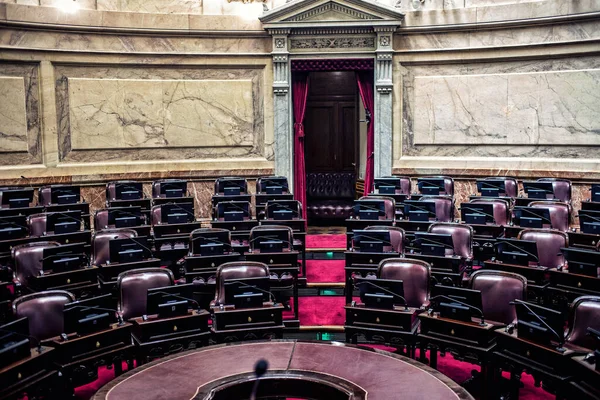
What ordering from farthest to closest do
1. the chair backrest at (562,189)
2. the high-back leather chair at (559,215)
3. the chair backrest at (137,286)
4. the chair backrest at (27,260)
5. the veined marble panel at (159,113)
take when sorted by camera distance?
the veined marble panel at (159,113), the chair backrest at (562,189), the high-back leather chair at (559,215), the chair backrest at (27,260), the chair backrest at (137,286)

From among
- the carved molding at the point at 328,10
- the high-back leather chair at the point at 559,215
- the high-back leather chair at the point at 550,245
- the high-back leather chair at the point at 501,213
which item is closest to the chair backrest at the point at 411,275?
the high-back leather chair at the point at 550,245

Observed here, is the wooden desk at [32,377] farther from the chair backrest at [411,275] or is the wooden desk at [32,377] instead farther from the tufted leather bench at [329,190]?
the tufted leather bench at [329,190]

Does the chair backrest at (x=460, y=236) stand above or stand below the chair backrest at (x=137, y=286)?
above

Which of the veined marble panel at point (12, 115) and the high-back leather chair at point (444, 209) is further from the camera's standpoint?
the veined marble panel at point (12, 115)

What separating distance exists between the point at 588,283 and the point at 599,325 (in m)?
1.26

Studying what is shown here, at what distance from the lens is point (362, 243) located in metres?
6.56

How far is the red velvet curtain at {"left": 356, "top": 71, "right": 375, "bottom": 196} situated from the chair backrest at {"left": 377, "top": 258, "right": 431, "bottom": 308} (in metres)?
5.25

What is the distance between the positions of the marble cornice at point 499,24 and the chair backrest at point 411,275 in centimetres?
566


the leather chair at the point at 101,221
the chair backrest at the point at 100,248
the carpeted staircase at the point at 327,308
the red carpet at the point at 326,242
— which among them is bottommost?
the carpeted staircase at the point at 327,308

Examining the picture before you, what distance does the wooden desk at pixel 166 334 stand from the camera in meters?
4.95

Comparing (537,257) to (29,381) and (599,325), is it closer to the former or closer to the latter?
(599,325)

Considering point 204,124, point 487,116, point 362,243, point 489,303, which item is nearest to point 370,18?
point 487,116

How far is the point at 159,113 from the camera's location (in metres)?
10.6

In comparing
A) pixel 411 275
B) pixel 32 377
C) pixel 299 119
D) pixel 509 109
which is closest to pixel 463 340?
pixel 411 275
